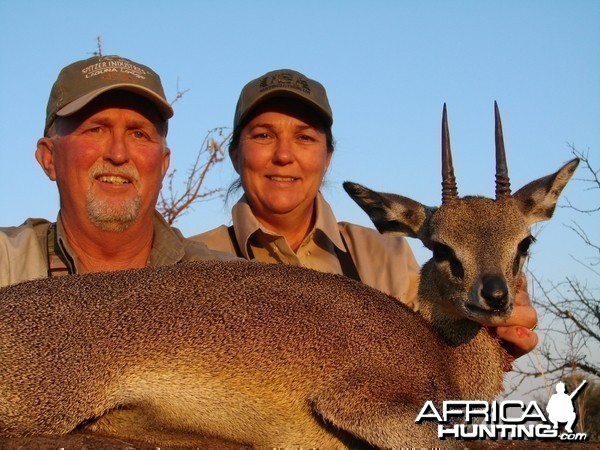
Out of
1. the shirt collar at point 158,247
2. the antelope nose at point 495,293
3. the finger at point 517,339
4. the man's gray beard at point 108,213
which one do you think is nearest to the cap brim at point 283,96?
the shirt collar at point 158,247

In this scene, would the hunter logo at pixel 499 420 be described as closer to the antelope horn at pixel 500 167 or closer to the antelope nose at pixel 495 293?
the antelope nose at pixel 495 293

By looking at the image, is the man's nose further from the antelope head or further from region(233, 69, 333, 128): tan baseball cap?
the antelope head

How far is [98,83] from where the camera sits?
804 centimetres

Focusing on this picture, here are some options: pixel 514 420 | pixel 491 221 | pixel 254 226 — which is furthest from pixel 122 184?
pixel 514 420

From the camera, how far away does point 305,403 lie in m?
5.87

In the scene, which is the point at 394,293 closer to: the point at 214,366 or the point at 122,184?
the point at 122,184

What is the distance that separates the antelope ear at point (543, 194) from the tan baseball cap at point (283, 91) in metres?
2.87

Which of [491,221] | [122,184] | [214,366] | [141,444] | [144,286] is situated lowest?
[141,444]

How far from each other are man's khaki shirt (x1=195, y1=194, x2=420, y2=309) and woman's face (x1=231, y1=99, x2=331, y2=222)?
0.86 ft

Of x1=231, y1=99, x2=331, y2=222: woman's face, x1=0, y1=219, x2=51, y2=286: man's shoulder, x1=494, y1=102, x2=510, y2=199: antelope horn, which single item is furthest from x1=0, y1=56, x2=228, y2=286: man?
x1=494, y1=102, x2=510, y2=199: antelope horn

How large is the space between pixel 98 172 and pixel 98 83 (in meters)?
0.85

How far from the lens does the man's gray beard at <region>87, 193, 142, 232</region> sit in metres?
7.94

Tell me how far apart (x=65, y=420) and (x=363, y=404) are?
6.48 ft

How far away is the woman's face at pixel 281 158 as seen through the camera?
9.45m
